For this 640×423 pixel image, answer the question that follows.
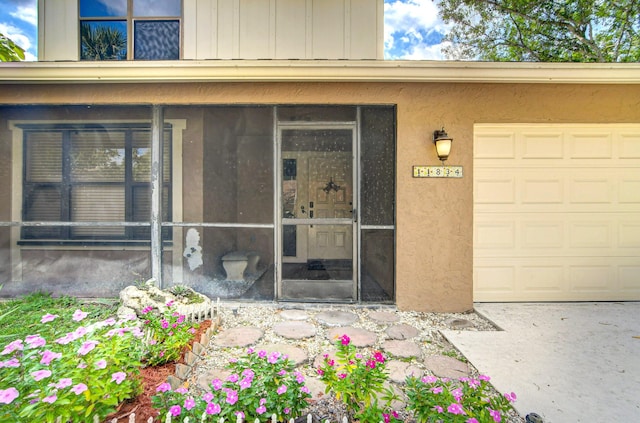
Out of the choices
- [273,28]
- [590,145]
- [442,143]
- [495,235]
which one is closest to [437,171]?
[442,143]

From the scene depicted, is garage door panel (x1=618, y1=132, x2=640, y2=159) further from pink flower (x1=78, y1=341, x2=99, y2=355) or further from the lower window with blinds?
the lower window with blinds

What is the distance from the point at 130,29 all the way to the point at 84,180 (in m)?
2.34

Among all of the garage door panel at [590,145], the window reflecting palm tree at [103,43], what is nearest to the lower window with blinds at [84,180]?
the window reflecting palm tree at [103,43]

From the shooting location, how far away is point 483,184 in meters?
4.00

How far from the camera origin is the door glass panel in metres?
3.97

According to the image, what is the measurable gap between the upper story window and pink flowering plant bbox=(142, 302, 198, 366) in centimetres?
392

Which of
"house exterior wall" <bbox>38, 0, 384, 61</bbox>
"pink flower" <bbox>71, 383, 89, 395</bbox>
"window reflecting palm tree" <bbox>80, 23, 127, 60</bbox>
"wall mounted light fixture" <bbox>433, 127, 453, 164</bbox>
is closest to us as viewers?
"pink flower" <bbox>71, 383, 89, 395</bbox>

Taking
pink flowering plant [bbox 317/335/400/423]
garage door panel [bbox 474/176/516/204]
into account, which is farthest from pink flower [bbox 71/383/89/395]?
garage door panel [bbox 474/176/516/204]

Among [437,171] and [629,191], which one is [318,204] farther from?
[629,191]

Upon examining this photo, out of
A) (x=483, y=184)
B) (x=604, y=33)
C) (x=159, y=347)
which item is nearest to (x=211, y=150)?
(x=159, y=347)

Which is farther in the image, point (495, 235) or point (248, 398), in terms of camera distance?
point (495, 235)

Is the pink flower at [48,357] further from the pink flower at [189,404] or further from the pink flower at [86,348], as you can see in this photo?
the pink flower at [189,404]

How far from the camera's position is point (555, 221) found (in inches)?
158

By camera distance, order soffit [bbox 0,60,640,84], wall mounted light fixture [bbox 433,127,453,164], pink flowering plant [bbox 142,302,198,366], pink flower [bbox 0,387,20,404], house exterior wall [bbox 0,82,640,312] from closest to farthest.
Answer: pink flower [bbox 0,387,20,404] < pink flowering plant [bbox 142,302,198,366] < soffit [bbox 0,60,640,84] < wall mounted light fixture [bbox 433,127,453,164] < house exterior wall [bbox 0,82,640,312]
